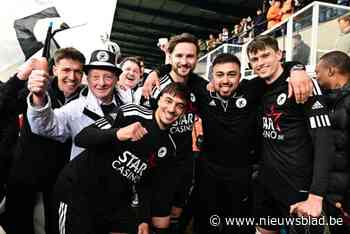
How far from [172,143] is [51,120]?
81cm

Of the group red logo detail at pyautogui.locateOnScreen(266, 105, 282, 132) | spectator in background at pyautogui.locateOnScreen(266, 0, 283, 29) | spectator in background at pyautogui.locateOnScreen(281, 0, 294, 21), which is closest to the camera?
red logo detail at pyautogui.locateOnScreen(266, 105, 282, 132)

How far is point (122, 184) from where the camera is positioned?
6.10 feet

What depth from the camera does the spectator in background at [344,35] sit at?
4383 millimetres

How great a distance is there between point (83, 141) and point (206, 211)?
4.06ft

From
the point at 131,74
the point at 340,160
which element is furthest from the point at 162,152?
the point at 131,74

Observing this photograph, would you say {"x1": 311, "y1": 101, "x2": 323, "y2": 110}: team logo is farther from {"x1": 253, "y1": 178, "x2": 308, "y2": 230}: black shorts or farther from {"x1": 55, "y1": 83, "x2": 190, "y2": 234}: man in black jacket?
{"x1": 55, "y1": 83, "x2": 190, "y2": 234}: man in black jacket

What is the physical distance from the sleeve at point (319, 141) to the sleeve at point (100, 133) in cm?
108

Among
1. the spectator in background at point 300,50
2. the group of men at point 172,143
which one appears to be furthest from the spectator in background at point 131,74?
the spectator in background at point 300,50

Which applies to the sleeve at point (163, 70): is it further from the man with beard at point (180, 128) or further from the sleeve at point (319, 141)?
the sleeve at point (319, 141)

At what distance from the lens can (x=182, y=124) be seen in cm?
246

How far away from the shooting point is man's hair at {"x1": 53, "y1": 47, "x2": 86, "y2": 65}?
2010 mm

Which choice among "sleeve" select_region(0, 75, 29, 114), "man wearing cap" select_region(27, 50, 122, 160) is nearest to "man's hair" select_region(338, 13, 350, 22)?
"man wearing cap" select_region(27, 50, 122, 160)

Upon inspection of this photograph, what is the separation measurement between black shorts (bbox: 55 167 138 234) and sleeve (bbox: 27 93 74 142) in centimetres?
22

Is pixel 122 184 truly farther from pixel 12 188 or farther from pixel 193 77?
pixel 193 77
